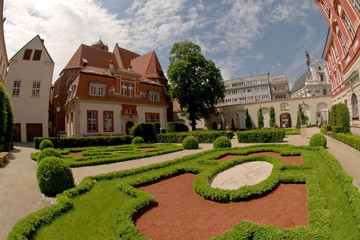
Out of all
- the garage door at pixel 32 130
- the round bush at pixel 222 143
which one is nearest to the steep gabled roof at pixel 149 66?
the garage door at pixel 32 130

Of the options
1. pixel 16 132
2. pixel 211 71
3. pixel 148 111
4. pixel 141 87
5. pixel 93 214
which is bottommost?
pixel 93 214

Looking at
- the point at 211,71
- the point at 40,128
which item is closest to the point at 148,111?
the point at 211,71

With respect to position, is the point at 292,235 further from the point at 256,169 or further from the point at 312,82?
the point at 312,82

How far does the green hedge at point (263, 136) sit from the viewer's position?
15.4 metres

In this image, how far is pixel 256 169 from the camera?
24.0ft

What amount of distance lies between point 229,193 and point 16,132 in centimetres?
2674

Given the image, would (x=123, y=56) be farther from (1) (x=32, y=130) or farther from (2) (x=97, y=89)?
(1) (x=32, y=130)

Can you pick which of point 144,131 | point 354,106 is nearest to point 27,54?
point 144,131

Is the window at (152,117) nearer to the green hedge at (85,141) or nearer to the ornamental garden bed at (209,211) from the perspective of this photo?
the green hedge at (85,141)

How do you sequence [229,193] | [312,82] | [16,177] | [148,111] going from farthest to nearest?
[312,82], [148,111], [16,177], [229,193]

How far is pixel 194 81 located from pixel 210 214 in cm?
2879

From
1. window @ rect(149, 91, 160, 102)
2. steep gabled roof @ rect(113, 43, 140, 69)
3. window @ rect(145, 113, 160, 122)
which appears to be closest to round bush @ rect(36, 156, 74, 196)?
window @ rect(145, 113, 160, 122)

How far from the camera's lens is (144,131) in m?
20.7

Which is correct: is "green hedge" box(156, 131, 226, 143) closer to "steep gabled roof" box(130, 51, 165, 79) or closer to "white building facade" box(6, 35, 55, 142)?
"white building facade" box(6, 35, 55, 142)
